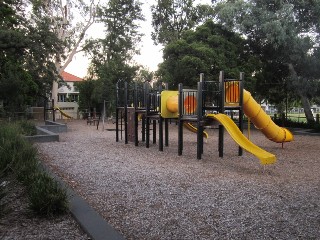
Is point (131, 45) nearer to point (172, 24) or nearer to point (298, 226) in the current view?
point (172, 24)

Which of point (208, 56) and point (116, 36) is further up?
point (116, 36)

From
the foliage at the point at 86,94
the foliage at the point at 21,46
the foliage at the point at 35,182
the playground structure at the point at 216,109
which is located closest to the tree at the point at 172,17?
the foliage at the point at 86,94

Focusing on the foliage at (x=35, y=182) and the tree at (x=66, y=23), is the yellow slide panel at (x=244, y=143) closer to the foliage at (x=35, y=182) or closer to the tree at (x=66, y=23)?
the foliage at (x=35, y=182)

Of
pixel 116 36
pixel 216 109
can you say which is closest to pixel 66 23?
pixel 116 36

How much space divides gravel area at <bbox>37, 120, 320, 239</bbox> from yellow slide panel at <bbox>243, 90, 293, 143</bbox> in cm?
89

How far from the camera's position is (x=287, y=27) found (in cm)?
1772

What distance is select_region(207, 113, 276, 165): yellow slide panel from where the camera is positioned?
7887mm

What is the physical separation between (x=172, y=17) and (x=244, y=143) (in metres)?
28.4

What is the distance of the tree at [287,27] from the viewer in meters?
17.8

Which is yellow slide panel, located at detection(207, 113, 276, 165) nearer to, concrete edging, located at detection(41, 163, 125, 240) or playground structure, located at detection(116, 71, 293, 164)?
playground structure, located at detection(116, 71, 293, 164)

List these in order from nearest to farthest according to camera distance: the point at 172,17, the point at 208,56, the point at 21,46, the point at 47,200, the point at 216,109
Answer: the point at 47,200 < the point at 216,109 < the point at 21,46 < the point at 208,56 < the point at 172,17

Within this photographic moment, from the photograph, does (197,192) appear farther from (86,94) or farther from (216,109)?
(86,94)

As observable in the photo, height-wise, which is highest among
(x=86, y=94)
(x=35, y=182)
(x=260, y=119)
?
(x=86, y=94)

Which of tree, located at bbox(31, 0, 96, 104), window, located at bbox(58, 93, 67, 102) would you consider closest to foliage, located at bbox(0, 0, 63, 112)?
tree, located at bbox(31, 0, 96, 104)
